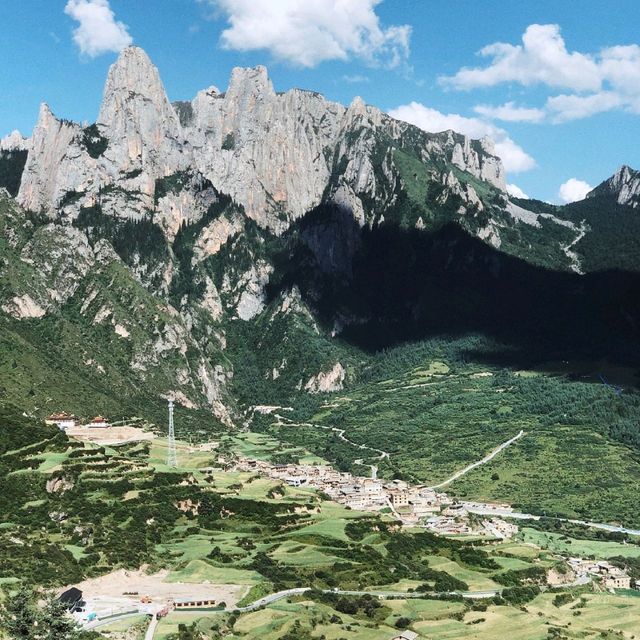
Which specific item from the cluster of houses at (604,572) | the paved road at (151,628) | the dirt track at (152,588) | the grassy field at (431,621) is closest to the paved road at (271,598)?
the grassy field at (431,621)

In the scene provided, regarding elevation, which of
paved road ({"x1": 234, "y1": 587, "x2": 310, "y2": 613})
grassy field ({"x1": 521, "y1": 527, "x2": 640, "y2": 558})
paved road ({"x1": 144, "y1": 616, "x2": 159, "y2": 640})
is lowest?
paved road ({"x1": 144, "y1": 616, "x2": 159, "y2": 640})

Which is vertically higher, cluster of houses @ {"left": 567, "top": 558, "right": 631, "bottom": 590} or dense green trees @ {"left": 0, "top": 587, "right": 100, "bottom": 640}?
dense green trees @ {"left": 0, "top": 587, "right": 100, "bottom": 640}

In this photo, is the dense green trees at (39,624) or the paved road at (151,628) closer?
the dense green trees at (39,624)

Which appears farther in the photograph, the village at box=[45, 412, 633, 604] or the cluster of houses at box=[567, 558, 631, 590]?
the village at box=[45, 412, 633, 604]

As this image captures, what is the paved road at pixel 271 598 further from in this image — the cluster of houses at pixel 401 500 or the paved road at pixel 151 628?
the cluster of houses at pixel 401 500

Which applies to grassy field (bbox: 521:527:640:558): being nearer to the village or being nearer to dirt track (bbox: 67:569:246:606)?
the village

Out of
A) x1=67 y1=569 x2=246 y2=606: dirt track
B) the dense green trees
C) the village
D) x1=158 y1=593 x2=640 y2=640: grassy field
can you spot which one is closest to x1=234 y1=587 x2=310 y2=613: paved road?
x1=158 y1=593 x2=640 y2=640: grassy field

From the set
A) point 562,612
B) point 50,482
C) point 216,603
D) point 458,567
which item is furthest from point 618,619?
point 50,482

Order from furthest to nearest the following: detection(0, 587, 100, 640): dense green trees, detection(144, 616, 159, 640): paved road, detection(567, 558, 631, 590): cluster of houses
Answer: detection(567, 558, 631, 590): cluster of houses → detection(144, 616, 159, 640): paved road → detection(0, 587, 100, 640): dense green trees

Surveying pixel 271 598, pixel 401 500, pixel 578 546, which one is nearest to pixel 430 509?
pixel 401 500
